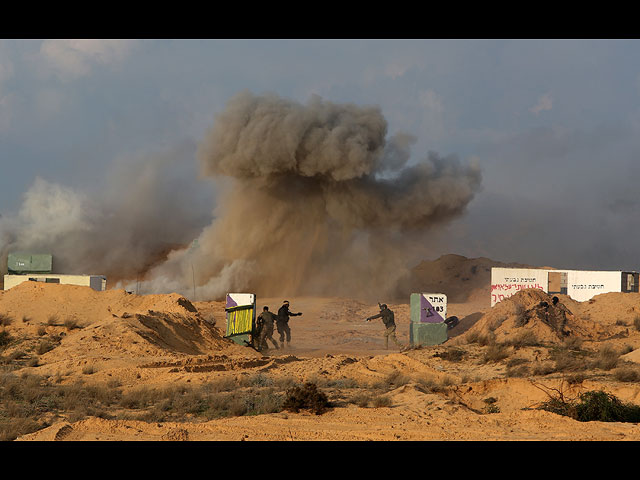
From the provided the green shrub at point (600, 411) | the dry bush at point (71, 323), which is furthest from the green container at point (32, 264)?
the green shrub at point (600, 411)

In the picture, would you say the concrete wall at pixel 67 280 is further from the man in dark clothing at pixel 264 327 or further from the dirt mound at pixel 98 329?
the man in dark clothing at pixel 264 327

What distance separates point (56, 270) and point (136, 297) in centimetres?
2091

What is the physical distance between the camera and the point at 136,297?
23.9 metres

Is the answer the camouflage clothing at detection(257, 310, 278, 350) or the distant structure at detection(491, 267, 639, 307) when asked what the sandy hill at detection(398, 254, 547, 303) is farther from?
the camouflage clothing at detection(257, 310, 278, 350)

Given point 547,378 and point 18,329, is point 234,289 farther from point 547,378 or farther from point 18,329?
point 547,378

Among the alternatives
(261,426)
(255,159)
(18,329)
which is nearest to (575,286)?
(255,159)

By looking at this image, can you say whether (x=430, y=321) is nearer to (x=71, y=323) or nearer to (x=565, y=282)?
(x=71, y=323)

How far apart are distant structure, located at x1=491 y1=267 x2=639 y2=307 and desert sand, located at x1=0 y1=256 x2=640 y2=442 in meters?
2.82

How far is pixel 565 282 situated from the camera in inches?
1262

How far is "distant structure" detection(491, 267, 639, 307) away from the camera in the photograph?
28625 mm

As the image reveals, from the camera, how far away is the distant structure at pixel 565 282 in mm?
28625

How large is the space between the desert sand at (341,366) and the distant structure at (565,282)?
282 centimetres

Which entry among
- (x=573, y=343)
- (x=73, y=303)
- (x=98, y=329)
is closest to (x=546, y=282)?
(x=573, y=343)

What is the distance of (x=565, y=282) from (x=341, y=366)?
20.4 metres
